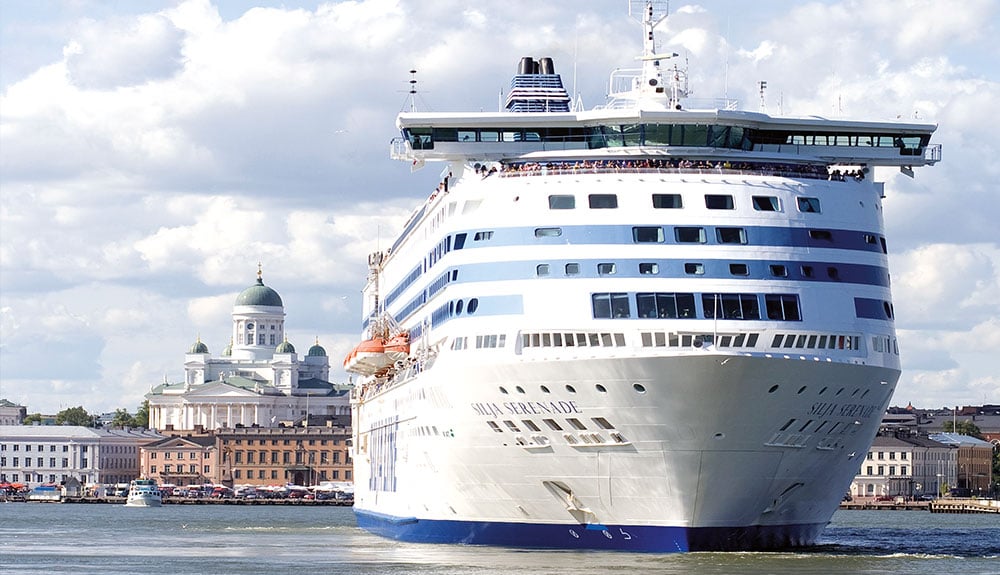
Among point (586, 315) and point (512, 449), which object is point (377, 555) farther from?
point (586, 315)

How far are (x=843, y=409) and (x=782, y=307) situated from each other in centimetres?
336

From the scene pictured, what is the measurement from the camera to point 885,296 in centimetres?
5306

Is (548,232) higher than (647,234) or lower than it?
higher

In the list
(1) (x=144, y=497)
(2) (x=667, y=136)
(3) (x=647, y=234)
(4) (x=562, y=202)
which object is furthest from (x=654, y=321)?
(1) (x=144, y=497)

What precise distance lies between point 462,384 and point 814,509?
1005cm

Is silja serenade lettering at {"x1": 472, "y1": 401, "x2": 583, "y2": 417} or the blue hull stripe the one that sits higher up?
silja serenade lettering at {"x1": 472, "y1": 401, "x2": 583, "y2": 417}

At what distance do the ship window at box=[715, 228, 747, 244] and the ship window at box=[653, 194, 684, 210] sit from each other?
48.4 inches

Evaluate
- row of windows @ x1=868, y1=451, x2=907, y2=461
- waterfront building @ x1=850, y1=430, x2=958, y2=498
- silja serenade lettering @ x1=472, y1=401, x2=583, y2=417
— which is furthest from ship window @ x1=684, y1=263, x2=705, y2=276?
row of windows @ x1=868, y1=451, x2=907, y2=461

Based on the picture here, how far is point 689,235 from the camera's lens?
1982 inches

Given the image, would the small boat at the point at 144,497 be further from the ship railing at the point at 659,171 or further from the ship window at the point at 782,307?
the ship window at the point at 782,307

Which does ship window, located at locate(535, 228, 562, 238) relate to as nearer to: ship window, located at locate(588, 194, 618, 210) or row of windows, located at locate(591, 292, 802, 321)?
ship window, located at locate(588, 194, 618, 210)

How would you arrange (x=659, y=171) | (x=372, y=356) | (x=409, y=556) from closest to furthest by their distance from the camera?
1. (x=659, y=171)
2. (x=409, y=556)
3. (x=372, y=356)

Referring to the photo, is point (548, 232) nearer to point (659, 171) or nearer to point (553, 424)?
point (659, 171)

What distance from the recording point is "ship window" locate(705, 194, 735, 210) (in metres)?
50.8
